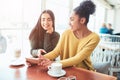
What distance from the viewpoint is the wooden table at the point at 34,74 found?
126 cm

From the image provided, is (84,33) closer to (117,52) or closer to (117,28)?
(117,52)

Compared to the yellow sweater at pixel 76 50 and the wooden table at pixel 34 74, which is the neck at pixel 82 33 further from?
the wooden table at pixel 34 74

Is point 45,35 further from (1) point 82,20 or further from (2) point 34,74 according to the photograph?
(2) point 34,74

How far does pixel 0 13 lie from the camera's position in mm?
3545

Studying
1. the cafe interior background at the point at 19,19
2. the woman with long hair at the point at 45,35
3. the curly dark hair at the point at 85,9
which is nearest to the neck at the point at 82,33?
the curly dark hair at the point at 85,9

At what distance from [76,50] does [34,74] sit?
0.58 metres

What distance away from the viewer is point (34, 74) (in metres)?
1.32

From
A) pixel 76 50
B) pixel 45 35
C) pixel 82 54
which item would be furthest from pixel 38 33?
pixel 82 54

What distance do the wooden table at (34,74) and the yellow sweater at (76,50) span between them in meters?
0.13

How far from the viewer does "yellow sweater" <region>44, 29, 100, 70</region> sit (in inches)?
62.2

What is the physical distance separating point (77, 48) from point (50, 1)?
299 centimetres

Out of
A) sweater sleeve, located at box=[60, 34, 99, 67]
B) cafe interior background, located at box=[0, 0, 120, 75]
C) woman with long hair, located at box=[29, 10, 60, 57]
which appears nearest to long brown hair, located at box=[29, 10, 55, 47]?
woman with long hair, located at box=[29, 10, 60, 57]

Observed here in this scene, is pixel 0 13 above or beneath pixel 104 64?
above

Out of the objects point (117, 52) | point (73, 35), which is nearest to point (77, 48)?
point (73, 35)
